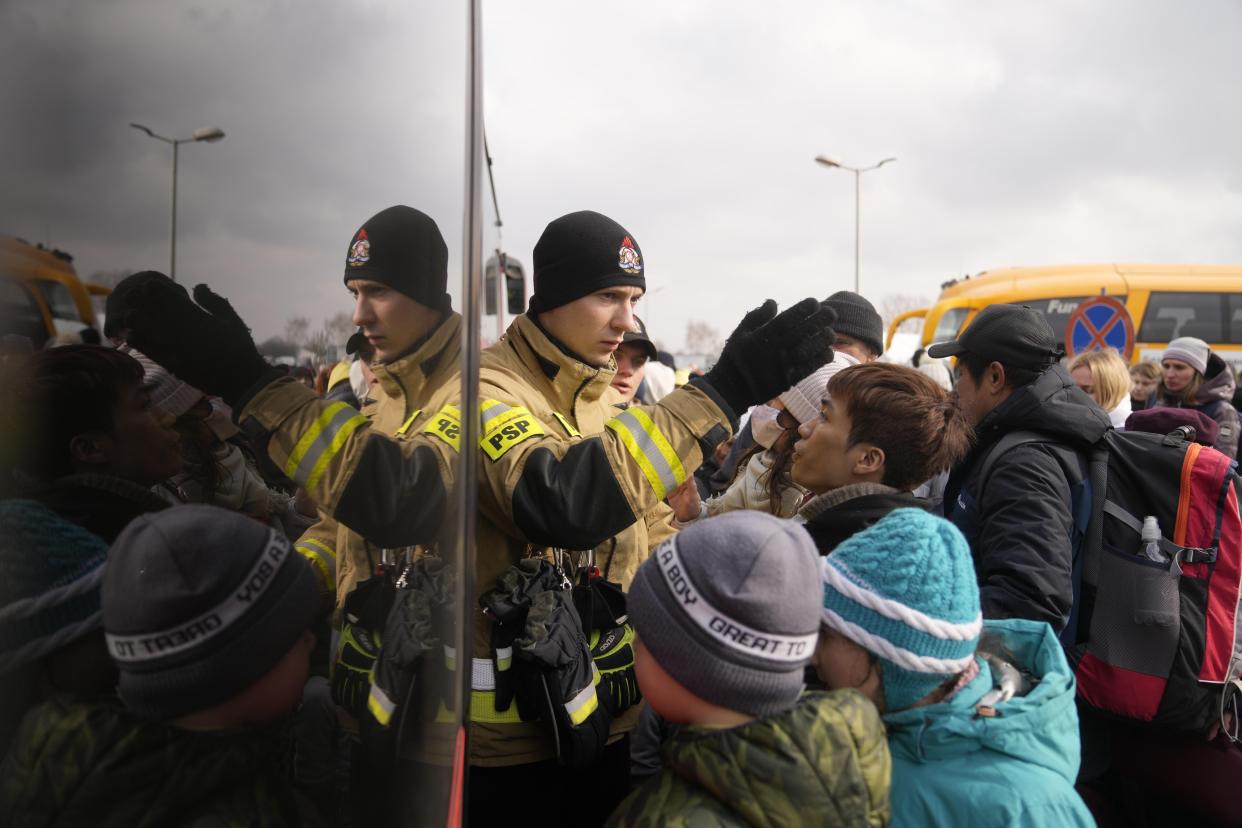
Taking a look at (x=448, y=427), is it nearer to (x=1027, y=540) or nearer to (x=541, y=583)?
(x=541, y=583)

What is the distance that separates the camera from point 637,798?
1201mm

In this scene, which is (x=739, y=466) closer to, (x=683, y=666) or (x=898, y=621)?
(x=898, y=621)

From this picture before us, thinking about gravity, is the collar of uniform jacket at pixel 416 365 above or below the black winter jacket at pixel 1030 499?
above

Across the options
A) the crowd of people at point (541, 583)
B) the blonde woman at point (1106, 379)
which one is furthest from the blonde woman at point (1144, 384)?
the crowd of people at point (541, 583)

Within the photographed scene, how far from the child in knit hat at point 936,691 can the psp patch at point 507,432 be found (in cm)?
55

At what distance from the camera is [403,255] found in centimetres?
78

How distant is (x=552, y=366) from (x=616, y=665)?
0.62 metres

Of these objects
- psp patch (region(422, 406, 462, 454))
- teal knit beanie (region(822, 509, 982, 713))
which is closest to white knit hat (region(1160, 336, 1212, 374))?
teal knit beanie (region(822, 509, 982, 713))

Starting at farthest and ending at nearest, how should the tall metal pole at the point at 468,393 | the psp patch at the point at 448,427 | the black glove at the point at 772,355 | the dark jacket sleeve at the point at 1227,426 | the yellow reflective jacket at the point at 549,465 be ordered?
the dark jacket sleeve at the point at 1227,426, the black glove at the point at 772,355, the yellow reflective jacket at the point at 549,465, the tall metal pole at the point at 468,393, the psp patch at the point at 448,427

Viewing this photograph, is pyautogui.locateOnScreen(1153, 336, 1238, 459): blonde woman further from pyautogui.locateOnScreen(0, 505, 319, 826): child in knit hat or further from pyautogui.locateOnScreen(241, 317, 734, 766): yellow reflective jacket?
pyautogui.locateOnScreen(0, 505, 319, 826): child in knit hat

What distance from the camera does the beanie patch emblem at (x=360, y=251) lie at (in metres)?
0.68

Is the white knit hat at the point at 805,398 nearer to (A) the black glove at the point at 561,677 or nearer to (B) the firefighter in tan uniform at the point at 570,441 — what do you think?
(B) the firefighter in tan uniform at the point at 570,441

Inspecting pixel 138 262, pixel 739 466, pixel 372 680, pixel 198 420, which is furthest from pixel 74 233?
pixel 739 466

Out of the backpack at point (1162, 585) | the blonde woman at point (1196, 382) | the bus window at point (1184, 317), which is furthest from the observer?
the bus window at point (1184, 317)
